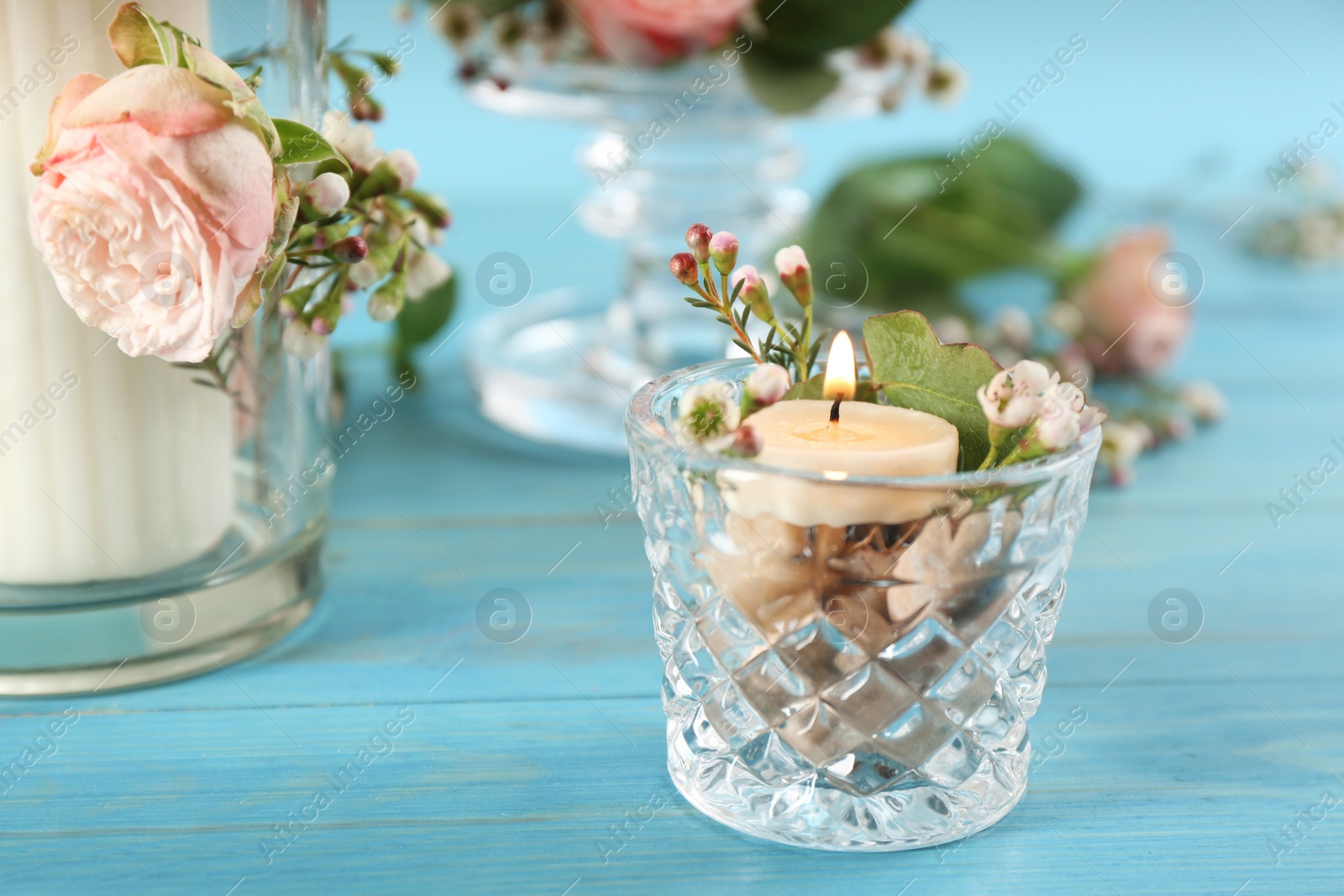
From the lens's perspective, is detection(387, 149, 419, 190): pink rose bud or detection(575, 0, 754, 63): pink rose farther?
detection(575, 0, 754, 63): pink rose

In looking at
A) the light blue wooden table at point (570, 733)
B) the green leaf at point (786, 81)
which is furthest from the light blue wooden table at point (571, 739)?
the green leaf at point (786, 81)

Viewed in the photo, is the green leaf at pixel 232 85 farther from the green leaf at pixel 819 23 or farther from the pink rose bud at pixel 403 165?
the green leaf at pixel 819 23

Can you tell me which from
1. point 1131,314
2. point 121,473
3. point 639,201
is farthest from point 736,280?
point 1131,314

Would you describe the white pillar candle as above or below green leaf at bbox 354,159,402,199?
below

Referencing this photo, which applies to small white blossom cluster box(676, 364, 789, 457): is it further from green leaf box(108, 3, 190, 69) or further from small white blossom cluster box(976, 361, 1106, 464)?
green leaf box(108, 3, 190, 69)

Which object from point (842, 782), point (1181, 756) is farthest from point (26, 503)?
point (1181, 756)

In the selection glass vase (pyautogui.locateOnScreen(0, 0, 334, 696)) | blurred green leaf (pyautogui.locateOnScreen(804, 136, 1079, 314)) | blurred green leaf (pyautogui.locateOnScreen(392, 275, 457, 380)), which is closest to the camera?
glass vase (pyautogui.locateOnScreen(0, 0, 334, 696))

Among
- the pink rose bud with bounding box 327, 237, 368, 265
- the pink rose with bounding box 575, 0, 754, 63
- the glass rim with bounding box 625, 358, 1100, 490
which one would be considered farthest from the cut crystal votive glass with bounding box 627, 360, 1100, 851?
the pink rose with bounding box 575, 0, 754, 63
